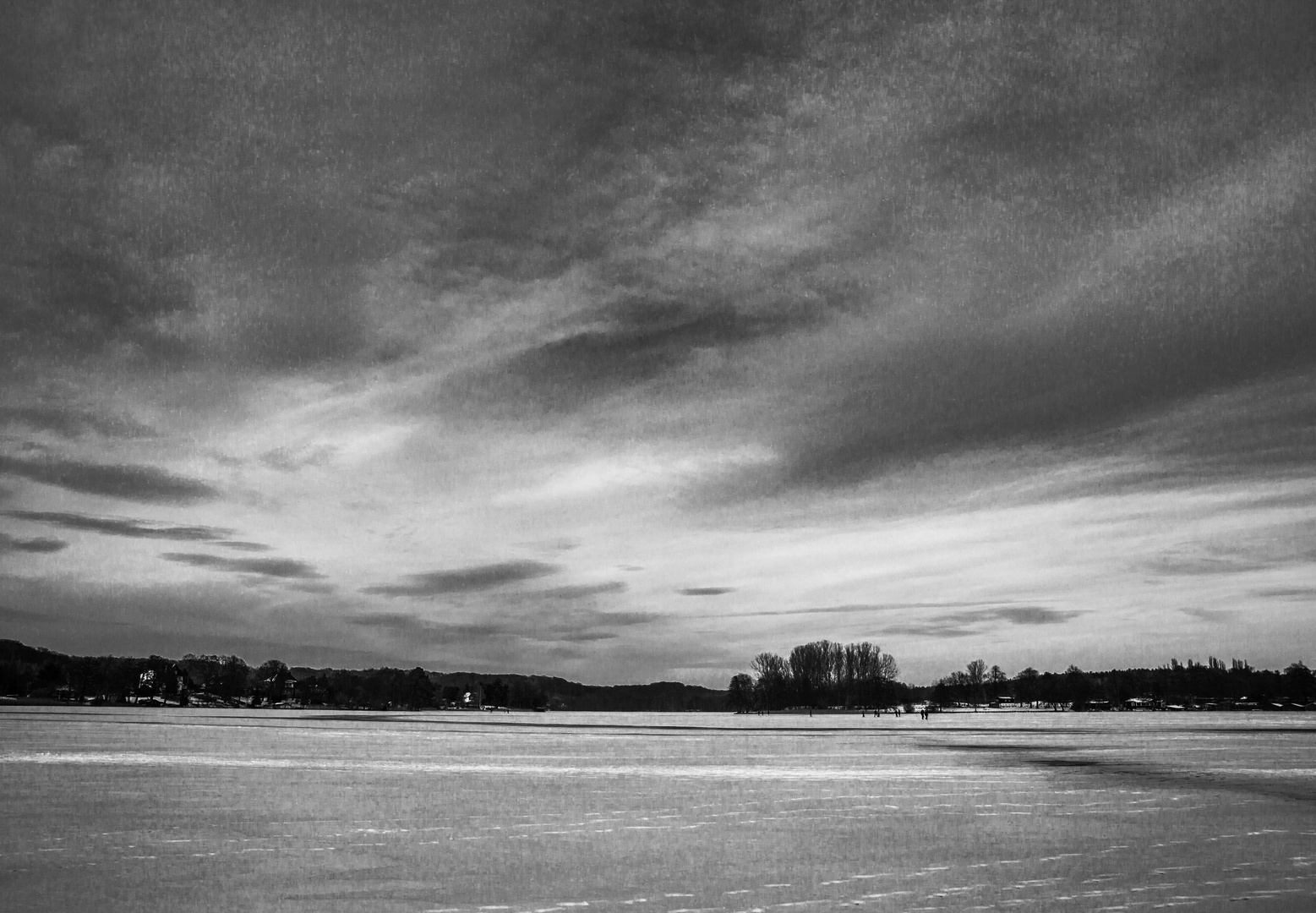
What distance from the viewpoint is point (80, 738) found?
2489 inches

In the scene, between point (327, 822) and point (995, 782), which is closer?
point (327, 822)

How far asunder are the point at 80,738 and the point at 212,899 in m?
61.0

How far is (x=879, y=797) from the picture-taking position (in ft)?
90.2

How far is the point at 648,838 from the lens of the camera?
18.7m

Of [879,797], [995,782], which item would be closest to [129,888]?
[879,797]

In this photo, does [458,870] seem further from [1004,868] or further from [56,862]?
[1004,868]

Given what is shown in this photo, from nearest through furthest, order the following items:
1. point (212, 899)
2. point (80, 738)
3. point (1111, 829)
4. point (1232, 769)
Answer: point (212, 899) < point (1111, 829) < point (1232, 769) < point (80, 738)

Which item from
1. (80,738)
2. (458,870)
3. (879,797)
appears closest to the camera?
(458,870)

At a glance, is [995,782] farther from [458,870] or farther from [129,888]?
[129,888]

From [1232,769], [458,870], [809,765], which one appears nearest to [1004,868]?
[458,870]

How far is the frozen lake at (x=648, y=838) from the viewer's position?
12922 millimetres

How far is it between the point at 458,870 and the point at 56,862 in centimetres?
629

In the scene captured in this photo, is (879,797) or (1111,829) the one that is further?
(879,797)

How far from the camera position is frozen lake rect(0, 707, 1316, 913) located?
42.4 feet
